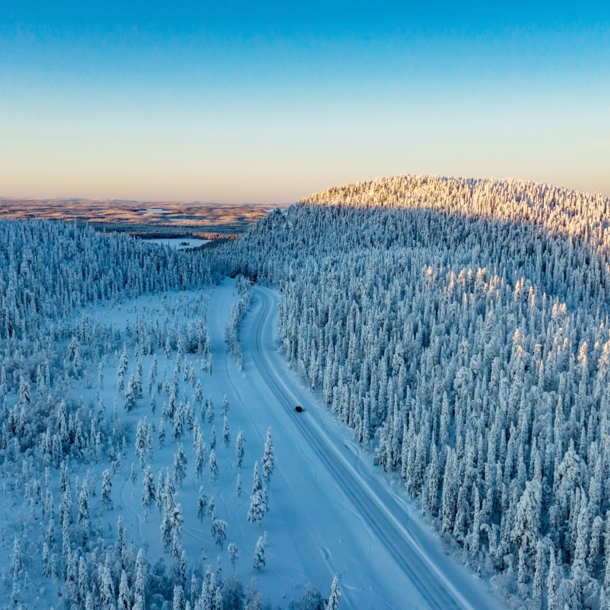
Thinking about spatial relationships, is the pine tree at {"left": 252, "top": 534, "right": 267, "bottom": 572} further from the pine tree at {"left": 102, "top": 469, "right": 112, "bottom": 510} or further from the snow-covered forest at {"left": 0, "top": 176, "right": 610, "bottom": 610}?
the pine tree at {"left": 102, "top": 469, "right": 112, "bottom": 510}

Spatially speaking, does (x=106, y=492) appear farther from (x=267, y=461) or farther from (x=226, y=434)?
(x=226, y=434)

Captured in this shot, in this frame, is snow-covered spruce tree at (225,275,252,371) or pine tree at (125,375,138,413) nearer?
pine tree at (125,375,138,413)

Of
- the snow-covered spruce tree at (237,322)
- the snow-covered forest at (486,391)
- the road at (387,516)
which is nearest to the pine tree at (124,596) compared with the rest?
the road at (387,516)

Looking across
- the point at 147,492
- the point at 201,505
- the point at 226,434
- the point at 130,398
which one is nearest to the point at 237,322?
the point at 130,398

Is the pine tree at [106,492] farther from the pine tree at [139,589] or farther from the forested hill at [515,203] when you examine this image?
the forested hill at [515,203]

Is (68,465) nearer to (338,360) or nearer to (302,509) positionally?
(302,509)

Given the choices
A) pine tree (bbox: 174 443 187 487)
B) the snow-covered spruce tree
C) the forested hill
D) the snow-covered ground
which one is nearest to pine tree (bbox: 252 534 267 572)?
the snow-covered ground

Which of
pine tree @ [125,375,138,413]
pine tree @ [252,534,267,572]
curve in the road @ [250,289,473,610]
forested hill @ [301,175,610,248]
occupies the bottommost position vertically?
curve in the road @ [250,289,473,610]
